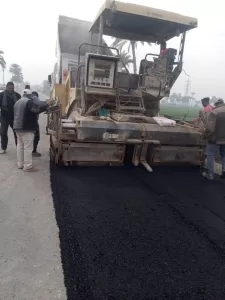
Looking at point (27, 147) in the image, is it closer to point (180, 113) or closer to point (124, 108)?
point (124, 108)

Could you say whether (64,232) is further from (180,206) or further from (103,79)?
(103,79)

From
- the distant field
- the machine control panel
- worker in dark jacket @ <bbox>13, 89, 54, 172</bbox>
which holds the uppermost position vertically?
the machine control panel

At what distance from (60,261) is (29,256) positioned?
27 cm

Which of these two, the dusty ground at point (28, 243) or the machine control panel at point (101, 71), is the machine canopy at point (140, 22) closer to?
the machine control panel at point (101, 71)

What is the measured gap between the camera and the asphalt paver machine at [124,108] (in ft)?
14.1

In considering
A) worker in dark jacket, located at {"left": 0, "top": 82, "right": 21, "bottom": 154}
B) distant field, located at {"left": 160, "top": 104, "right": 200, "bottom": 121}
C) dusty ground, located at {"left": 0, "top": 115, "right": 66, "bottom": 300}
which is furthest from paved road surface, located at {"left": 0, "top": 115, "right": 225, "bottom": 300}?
distant field, located at {"left": 160, "top": 104, "right": 200, "bottom": 121}

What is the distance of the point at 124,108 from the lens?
4965mm

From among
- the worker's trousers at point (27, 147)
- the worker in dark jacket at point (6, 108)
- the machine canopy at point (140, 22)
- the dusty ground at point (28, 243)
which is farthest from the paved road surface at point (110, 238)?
the machine canopy at point (140, 22)

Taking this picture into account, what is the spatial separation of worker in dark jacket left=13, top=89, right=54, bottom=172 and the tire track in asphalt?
2.47 ft

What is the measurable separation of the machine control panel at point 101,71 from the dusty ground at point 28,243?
6.26ft

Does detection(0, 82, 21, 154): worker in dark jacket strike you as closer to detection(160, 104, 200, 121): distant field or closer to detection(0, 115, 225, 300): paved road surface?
detection(0, 115, 225, 300): paved road surface

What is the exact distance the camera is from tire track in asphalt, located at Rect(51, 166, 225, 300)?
1935 millimetres

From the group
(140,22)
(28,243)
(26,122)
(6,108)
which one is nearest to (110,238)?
(28,243)

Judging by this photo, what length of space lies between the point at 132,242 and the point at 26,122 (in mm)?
2837
